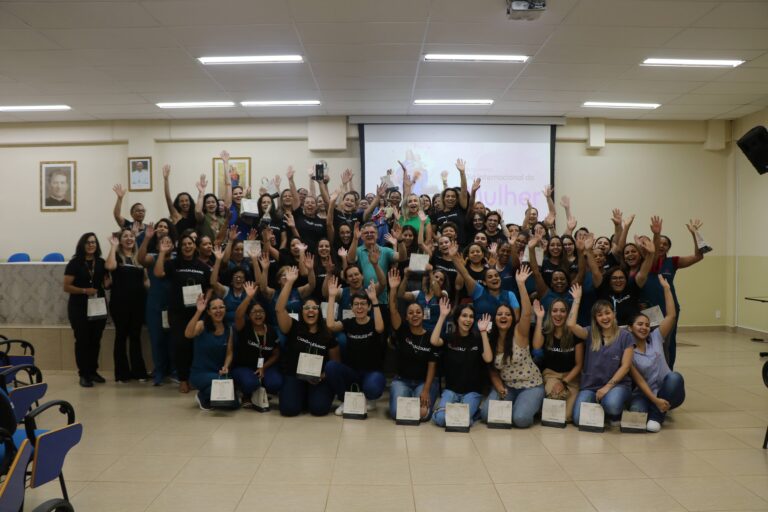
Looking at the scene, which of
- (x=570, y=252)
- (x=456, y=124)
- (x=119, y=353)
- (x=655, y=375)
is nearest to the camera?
(x=655, y=375)

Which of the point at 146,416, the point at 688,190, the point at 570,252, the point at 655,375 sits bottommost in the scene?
the point at 146,416

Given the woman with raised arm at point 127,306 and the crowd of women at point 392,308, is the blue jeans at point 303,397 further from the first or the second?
the woman with raised arm at point 127,306

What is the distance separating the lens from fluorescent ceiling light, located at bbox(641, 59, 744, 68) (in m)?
6.75

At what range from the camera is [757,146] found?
474 cm

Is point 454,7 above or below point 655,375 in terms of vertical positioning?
above

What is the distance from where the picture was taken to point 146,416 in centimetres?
518

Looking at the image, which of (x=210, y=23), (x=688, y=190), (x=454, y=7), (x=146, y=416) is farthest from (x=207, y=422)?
(x=688, y=190)

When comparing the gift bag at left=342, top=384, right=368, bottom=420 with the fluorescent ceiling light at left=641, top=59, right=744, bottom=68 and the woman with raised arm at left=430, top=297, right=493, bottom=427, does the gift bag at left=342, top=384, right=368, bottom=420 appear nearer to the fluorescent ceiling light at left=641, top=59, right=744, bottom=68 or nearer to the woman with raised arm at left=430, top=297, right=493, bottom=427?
the woman with raised arm at left=430, top=297, right=493, bottom=427

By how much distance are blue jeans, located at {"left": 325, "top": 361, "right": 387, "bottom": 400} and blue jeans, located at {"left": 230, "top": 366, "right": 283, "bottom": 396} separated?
0.50m

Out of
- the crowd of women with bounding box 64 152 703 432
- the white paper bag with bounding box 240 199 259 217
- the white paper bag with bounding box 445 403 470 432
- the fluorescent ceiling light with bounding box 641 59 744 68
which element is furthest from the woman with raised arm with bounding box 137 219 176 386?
the fluorescent ceiling light with bounding box 641 59 744 68

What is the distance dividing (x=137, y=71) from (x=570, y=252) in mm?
5372

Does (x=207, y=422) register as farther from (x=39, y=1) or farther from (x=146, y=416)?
(x=39, y=1)

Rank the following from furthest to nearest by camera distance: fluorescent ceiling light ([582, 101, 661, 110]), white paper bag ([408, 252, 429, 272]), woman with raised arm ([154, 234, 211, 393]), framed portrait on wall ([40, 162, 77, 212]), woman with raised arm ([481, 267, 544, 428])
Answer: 1. framed portrait on wall ([40, 162, 77, 212])
2. fluorescent ceiling light ([582, 101, 661, 110])
3. woman with raised arm ([154, 234, 211, 393])
4. white paper bag ([408, 252, 429, 272])
5. woman with raised arm ([481, 267, 544, 428])

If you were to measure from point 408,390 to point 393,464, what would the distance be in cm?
111
